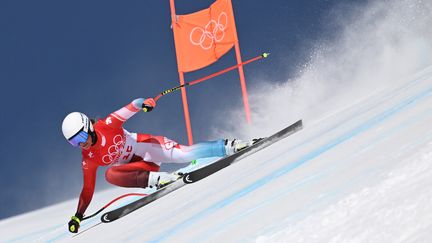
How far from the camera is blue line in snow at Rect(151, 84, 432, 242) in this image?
306 centimetres

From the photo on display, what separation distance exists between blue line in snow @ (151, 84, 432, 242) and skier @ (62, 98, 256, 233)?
1.23 meters

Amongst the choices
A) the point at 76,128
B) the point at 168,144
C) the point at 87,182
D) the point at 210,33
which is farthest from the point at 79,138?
the point at 210,33

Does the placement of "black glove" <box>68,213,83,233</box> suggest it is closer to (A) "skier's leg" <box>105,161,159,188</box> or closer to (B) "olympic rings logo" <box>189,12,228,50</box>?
(A) "skier's leg" <box>105,161,159,188</box>

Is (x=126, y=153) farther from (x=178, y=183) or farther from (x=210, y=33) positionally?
(x=210, y=33)

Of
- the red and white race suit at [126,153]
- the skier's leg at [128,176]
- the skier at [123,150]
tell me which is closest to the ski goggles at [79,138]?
the skier at [123,150]

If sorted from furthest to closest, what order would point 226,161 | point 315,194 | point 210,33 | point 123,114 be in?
1. point 210,33
2. point 226,161
3. point 123,114
4. point 315,194

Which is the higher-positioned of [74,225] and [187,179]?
[187,179]

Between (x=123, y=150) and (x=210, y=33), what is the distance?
2.10 metres

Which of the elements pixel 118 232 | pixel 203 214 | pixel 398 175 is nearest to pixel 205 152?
pixel 118 232

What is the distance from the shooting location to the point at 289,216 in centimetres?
225

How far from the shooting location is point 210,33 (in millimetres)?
6137

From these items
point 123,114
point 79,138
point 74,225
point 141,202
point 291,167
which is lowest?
point 291,167

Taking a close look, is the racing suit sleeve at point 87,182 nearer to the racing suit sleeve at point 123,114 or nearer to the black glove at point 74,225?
the black glove at point 74,225

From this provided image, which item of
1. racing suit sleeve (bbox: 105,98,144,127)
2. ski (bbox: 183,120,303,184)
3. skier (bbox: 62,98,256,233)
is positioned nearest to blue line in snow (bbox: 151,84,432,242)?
ski (bbox: 183,120,303,184)
